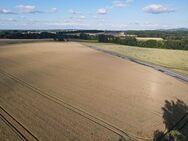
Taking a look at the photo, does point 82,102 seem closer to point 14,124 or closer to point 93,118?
point 93,118

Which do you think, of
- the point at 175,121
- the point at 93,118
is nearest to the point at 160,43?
the point at 175,121

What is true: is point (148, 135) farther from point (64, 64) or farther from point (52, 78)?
point (64, 64)

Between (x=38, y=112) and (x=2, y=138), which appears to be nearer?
(x=2, y=138)

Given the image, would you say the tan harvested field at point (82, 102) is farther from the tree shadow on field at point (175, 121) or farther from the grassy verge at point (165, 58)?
the grassy verge at point (165, 58)

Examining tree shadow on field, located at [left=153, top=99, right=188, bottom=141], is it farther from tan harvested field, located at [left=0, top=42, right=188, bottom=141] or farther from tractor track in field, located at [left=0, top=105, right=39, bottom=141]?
tractor track in field, located at [left=0, top=105, right=39, bottom=141]

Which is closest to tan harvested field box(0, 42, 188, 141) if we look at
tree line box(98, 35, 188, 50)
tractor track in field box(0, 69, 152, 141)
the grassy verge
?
tractor track in field box(0, 69, 152, 141)

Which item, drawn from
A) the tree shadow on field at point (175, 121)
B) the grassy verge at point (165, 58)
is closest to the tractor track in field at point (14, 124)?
the tree shadow on field at point (175, 121)

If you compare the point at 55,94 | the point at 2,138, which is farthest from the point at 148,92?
the point at 2,138
